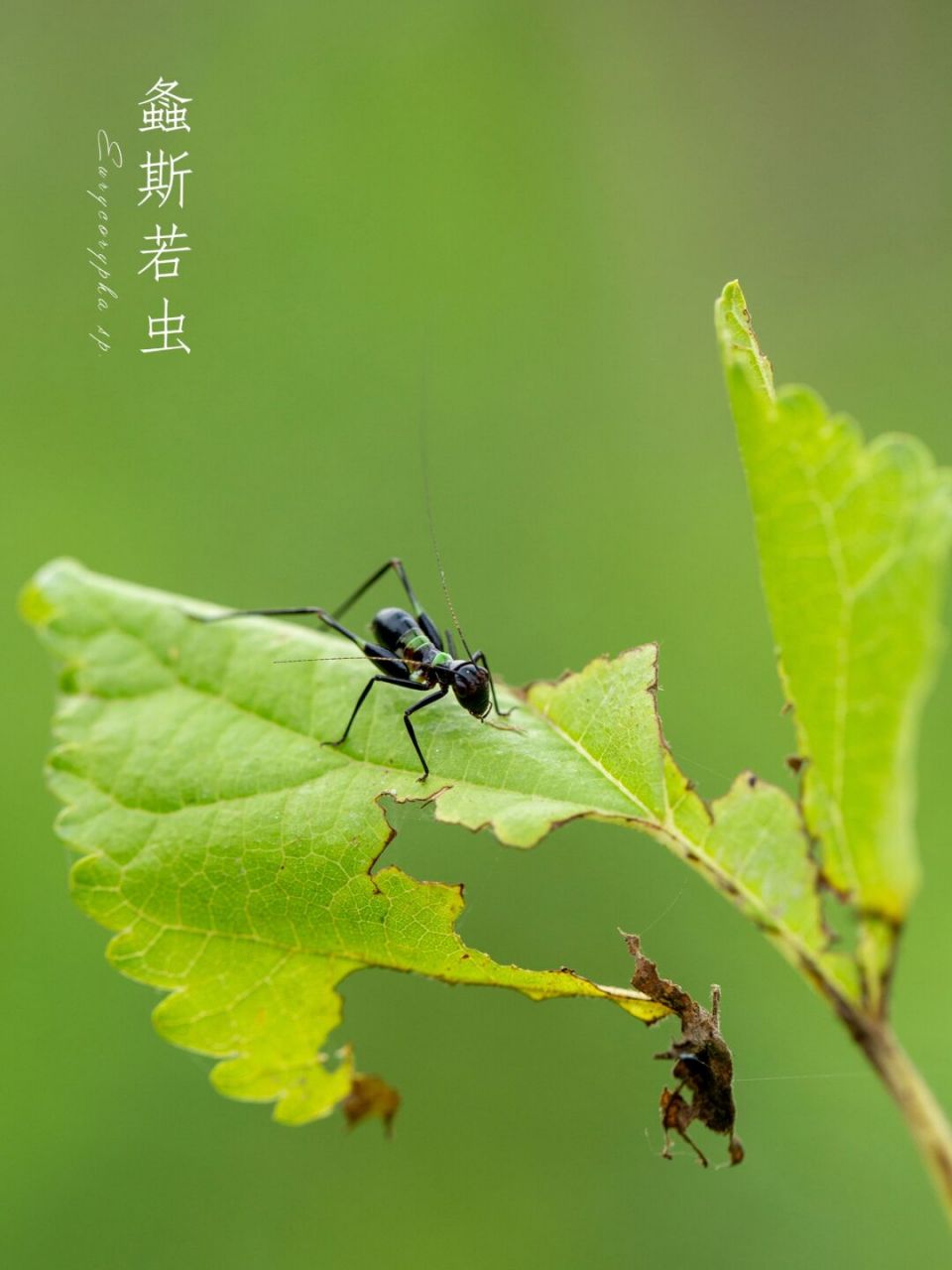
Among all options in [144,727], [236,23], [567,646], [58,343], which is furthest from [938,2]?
[144,727]

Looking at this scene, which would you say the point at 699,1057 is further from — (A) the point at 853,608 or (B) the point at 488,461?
(B) the point at 488,461

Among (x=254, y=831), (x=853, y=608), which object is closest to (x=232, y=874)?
(x=254, y=831)

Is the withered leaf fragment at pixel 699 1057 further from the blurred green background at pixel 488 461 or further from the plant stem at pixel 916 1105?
the blurred green background at pixel 488 461

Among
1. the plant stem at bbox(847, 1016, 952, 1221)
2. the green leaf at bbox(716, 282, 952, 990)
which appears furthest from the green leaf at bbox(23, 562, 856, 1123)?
the plant stem at bbox(847, 1016, 952, 1221)

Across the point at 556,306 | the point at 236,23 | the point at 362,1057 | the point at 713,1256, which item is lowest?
the point at 713,1256

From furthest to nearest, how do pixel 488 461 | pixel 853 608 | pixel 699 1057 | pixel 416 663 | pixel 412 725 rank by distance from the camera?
pixel 488 461, pixel 416 663, pixel 412 725, pixel 699 1057, pixel 853 608

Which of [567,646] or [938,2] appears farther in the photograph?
[938,2]

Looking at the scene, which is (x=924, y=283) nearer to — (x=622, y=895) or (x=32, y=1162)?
(x=622, y=895)

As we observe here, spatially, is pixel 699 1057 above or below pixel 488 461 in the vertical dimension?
below
